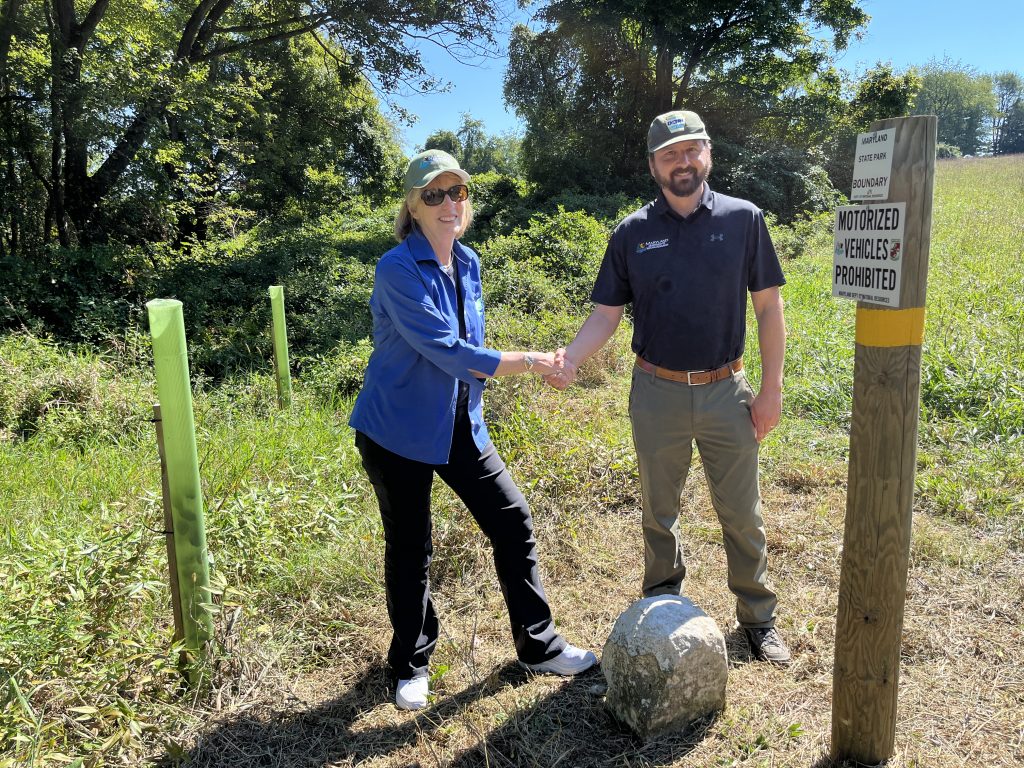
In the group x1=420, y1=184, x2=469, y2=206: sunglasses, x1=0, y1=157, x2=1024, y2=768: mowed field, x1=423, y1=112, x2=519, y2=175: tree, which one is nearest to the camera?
x1=0, y1=157, x2=1024, y2=768: mowed field

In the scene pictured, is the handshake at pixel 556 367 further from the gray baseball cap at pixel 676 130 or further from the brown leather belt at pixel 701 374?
the gray baseball cap at pixel 676 130

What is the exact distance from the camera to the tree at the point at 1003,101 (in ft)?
319

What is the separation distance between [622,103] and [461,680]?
25.7 metres

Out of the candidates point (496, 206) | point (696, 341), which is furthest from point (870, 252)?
point (496, 206)

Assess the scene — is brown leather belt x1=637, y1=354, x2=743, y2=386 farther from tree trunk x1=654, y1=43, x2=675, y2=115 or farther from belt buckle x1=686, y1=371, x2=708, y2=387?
tree trunk x1=654, y1=43, x2=675, y2=115

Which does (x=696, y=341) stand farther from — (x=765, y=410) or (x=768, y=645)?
(x=768, y=645)

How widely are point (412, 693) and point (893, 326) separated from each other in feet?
7.20

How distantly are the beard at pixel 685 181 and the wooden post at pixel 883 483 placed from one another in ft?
2.73

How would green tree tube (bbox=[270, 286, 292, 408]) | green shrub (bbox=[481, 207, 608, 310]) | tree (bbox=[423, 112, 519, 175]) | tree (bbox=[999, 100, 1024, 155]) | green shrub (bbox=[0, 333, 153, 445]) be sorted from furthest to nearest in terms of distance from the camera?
tree (bbox=[999, 100, 1024, 155])
tree (bbox=[423, 112, 519, 175])
green shrub (bbox=[481, 207, 608, 310])
green shrub (bbox=[0, 333, 153, 445])
green tree tube (bbox=[270, 286, 292, 408])

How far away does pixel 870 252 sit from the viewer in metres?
2.11

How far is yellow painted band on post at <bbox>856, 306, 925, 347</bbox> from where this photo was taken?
2078 mm

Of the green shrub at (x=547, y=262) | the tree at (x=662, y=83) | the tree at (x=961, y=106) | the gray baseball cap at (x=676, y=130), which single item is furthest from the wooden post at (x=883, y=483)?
the tree at (x=961, y=106)

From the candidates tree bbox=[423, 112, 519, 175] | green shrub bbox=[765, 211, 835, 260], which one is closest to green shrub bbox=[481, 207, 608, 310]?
green shrub bbox=[765, 211, 835, 260]

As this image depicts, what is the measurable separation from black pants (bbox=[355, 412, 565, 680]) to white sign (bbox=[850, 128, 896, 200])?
1595mm
